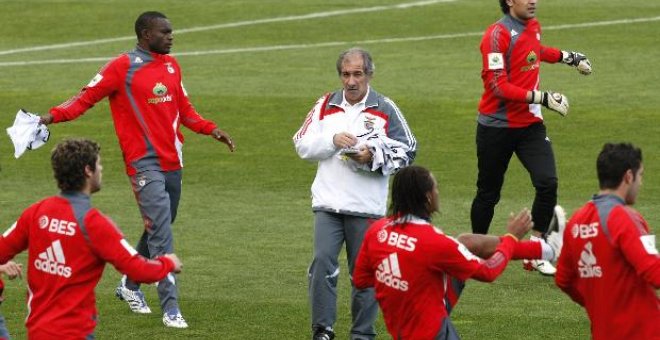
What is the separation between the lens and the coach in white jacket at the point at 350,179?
10.3 meters

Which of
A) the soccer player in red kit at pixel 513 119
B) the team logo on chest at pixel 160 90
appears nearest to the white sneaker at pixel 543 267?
the soccer player in red kit at pixel 513 119

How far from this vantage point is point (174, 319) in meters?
11.1

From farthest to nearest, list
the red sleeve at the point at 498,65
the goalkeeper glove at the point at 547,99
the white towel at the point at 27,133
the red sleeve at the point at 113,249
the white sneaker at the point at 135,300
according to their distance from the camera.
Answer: the red sleeve at the point at 498,65, the goalkeeper glove at the point at 547,99, the white sneaker at the point at 135,300, the white towel at the point at 27,133, the red sleeve at the point at 113,249

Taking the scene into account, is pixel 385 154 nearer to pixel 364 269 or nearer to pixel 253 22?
pixel 364 269

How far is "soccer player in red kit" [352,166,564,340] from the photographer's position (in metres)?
8.03

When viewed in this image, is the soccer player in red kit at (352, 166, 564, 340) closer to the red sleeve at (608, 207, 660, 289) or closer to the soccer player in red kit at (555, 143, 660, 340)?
the soccer player in red kit at (555, 143, 660, 340)

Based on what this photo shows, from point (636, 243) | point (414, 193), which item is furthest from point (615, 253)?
point (414, 193)

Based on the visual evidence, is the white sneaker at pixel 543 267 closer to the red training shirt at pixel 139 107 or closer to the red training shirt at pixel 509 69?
the red training shirt at pixel 509 69

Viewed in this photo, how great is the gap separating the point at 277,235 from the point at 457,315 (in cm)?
345

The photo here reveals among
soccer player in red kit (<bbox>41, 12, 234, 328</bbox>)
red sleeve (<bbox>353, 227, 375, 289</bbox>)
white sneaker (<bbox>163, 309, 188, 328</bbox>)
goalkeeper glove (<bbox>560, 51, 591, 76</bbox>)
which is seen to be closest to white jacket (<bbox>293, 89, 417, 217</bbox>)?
soccer player in red kit (<bbox>41, 12, 234, 328</bbox>)

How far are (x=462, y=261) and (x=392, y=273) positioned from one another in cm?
41

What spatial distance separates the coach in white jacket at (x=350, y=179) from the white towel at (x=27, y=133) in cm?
201

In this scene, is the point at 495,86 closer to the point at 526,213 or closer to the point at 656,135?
the point at 526,213

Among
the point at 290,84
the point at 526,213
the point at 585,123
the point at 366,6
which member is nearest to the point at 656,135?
the point at 585,123
